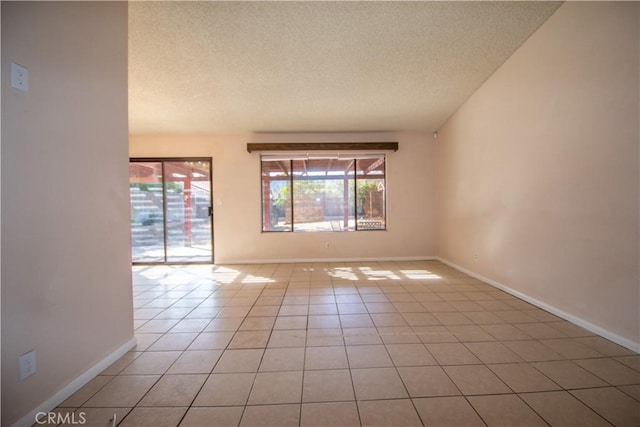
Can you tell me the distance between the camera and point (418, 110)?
4203 millimetres

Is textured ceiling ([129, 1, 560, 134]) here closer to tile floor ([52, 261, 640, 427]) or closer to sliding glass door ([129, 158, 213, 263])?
sliding glass door ([129, 158, 213, 263])

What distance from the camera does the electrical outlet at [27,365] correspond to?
128cm


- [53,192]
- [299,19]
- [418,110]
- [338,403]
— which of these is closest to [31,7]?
[53,192]

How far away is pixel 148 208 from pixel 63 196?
413 centimetres

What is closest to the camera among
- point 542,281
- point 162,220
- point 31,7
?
point 31,7

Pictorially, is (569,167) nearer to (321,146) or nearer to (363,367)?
(363,367)

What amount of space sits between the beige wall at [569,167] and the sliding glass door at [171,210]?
4961mm

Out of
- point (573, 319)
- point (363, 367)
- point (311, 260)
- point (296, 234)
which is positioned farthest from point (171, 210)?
point (573, 319)

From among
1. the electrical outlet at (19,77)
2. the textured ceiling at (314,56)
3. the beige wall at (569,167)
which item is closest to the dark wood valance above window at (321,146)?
the textured ceiling at (314,56)

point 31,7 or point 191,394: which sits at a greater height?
point 31,7

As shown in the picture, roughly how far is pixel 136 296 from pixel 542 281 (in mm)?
4868

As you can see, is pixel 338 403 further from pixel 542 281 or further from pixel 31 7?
pixel 31 7

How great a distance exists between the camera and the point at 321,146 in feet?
16.4

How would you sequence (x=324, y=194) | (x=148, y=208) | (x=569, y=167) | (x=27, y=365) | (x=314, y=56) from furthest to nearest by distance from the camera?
(x=324, y=194), (x=148, y=208), (x=314, y=56), (x=569, y=167), (x=27, y=365)
